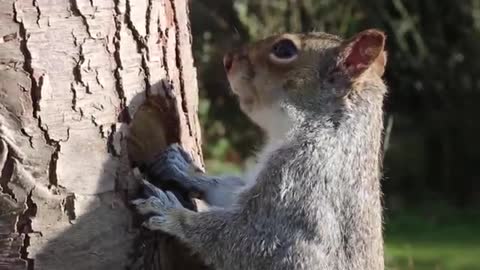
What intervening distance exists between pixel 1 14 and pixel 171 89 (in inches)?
20.7

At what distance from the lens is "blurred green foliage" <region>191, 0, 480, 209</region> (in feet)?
23.3

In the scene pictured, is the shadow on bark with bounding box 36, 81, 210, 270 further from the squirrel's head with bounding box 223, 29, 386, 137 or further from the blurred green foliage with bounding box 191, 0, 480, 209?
the blurred green foliage with bounding box 191, 0, 480, 209

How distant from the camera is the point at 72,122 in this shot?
8.30 ft

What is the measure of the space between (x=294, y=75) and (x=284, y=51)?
7 cm

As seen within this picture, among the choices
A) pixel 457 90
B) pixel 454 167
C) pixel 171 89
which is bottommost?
pixel 171 89

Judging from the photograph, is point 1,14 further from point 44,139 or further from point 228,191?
point 228,191

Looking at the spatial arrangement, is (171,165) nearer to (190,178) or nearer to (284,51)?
(190,178)

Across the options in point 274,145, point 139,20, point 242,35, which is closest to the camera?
point 139,20

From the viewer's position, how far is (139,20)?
2662 millimetres

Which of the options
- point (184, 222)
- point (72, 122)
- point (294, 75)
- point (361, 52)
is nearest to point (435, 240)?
point (294, 75)

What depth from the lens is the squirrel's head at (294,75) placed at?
9.42ft

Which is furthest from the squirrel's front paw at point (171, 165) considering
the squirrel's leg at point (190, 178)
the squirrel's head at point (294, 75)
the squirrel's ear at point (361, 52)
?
the squirrel's ear at point (361, 52)

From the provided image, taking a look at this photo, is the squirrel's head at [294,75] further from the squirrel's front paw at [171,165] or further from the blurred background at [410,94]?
the blurred background at [410,94]

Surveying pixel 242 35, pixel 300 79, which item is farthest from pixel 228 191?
pixel 242 35
